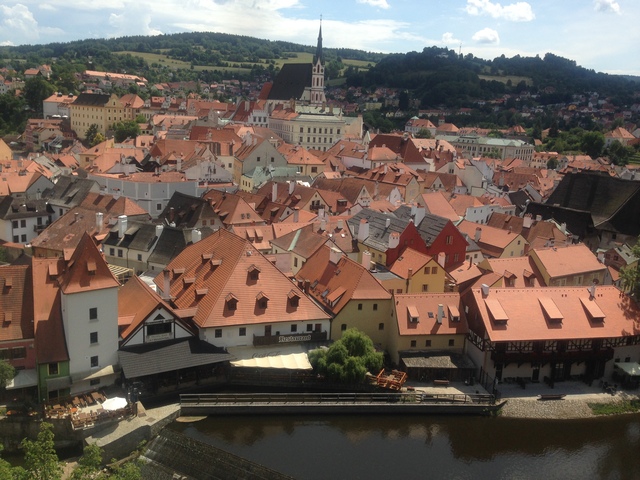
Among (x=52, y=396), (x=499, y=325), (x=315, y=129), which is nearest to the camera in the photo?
(x=52, y=396)

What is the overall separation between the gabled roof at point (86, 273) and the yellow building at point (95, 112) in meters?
96.8

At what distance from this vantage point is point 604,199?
68625 millimetres

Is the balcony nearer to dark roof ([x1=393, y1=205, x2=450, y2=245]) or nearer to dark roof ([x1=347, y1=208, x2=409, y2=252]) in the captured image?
dark roof ([x1=347, y1=208, x2=409, y2=252])

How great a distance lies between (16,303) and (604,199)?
60.3 metres

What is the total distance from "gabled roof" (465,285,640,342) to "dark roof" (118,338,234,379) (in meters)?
14.4

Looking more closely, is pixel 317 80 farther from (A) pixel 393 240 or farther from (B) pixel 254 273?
(B) pixel 254 273

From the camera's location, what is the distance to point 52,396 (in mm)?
29094

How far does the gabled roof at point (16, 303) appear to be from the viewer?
29.6 meters

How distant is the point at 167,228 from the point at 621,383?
31.1m

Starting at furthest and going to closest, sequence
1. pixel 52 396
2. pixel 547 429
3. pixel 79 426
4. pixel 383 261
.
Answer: pixel 383 261 → pixel 547 429 → pixel 52 396 → pixel 79 426

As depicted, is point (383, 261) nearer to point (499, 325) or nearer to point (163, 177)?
point (499, 325)

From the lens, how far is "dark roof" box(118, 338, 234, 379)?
29.9 metres

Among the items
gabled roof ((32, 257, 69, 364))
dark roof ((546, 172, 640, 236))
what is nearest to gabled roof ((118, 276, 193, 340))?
gabled roof ((32, 257, 69, 364))

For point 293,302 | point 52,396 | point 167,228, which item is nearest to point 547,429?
point 293,302
